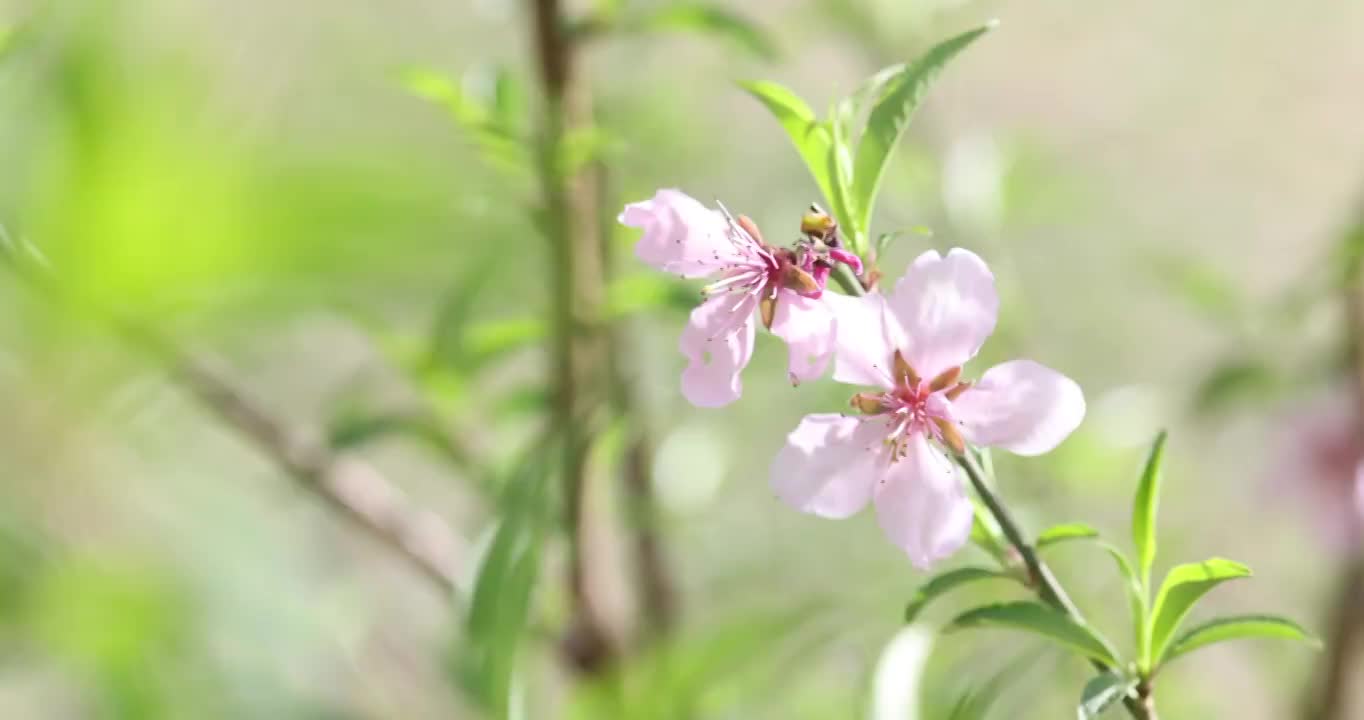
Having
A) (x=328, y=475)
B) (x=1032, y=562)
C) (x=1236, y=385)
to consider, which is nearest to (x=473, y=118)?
(x=328, y=475)

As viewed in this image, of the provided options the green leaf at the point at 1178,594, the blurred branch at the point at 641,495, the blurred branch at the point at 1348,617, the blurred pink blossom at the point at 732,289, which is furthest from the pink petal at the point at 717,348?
the blurred branch at the point at 1348,617

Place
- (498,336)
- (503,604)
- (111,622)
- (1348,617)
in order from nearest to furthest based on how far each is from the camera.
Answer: (111,622) < (503,604) < (498,336) < (1348,617)

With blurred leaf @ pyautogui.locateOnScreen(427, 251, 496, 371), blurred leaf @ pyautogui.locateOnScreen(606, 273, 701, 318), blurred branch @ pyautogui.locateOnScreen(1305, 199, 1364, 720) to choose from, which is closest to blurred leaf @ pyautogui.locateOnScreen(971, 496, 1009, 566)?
blurred leaf @ pyautogui.locateOnScreen(606, 273, 701, 318)

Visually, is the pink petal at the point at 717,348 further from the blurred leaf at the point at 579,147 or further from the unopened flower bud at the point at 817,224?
the blurred leaf at the point at 579,147

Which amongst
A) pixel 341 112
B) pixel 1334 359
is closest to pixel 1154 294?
pixel 1334 359

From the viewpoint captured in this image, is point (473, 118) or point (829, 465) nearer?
point (829, 465)

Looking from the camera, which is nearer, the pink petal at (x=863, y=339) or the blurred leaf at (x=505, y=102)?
the pink petal at (x=863, y=339)

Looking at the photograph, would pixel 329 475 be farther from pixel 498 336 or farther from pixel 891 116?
pixel 891 116
